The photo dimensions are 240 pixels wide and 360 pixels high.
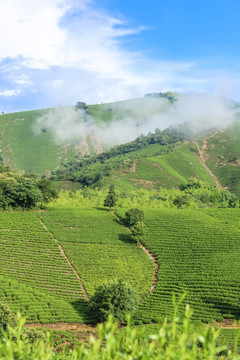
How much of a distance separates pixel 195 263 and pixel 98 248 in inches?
839

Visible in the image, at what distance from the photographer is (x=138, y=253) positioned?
69875mm

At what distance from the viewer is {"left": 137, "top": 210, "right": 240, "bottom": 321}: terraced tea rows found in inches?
2127

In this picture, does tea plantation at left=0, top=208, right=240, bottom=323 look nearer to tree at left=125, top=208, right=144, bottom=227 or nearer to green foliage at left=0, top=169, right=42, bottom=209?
tree at left=125, top=208, right=144, bottom=227

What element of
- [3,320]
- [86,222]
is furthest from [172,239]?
[3,320]

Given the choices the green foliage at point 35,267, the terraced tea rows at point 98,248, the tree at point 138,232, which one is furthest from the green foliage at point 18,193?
the tree at point 138,232

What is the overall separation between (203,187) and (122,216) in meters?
81.1

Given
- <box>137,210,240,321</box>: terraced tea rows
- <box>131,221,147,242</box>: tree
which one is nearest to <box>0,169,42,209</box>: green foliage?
<box>131,221,147,242</box>: tree

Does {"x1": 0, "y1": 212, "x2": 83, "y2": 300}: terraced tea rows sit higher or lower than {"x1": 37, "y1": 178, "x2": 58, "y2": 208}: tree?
lower

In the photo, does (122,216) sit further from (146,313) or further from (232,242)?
(146,313)

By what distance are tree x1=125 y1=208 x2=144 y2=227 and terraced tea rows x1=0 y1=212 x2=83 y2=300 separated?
19705mm

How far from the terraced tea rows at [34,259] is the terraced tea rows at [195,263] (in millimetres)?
15608

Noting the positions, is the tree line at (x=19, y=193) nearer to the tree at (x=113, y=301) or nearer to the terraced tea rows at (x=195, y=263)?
the terraced tea rows at (x=195, y=263)

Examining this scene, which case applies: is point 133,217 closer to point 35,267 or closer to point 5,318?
point 35,267

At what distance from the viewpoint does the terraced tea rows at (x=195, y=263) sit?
177 ft
